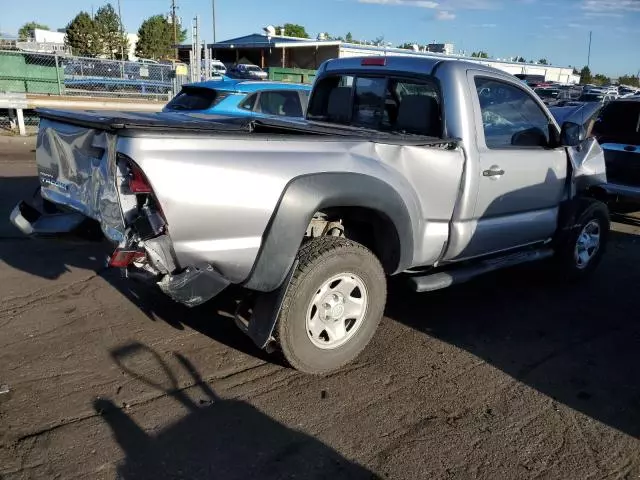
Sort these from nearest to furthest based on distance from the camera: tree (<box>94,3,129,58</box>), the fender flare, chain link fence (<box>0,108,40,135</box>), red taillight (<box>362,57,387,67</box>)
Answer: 1. the fender flare
2. red taillight (<box>362,57,387,67</box>)
3. chain link fence (<box>0,108,40,135</box>)
4. tree (<box>94,3,129,58</box>)

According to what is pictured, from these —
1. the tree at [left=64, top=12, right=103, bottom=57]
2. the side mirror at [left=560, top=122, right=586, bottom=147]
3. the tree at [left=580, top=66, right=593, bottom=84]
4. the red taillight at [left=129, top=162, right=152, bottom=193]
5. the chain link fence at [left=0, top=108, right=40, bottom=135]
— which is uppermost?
the tree at [left=64, top=12, right=103, bottom=57]

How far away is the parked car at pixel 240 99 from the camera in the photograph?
915cm

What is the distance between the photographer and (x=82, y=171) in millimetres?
3482

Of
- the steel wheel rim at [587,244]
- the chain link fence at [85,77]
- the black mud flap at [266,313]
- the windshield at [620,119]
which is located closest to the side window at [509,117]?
the steel wheel rim at [587,244]

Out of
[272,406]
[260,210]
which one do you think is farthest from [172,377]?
[260,210]

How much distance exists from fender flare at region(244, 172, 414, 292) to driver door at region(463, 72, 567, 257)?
1.23 meters

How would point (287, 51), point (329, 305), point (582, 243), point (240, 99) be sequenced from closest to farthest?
point (329, 305), point (582, 243), point (240, 99), point (287, 51)

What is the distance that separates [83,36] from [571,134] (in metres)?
55.2

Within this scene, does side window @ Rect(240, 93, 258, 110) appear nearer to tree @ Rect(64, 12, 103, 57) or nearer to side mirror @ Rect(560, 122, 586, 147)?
side mirror @ Rect(560, 122, 586, 147)

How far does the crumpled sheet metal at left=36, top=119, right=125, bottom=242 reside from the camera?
3.11 metres

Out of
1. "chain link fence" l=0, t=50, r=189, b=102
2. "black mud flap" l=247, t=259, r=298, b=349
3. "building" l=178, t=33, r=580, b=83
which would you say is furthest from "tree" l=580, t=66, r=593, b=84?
"black mud flap" l=247, t=259, r=298, b=349

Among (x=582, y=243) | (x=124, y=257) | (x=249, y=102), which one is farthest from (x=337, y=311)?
(x=249, y=102)

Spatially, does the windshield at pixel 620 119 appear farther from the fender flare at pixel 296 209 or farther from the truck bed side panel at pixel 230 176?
the fender flare at pixel 296 209

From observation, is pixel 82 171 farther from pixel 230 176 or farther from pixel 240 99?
pixel 240 99
